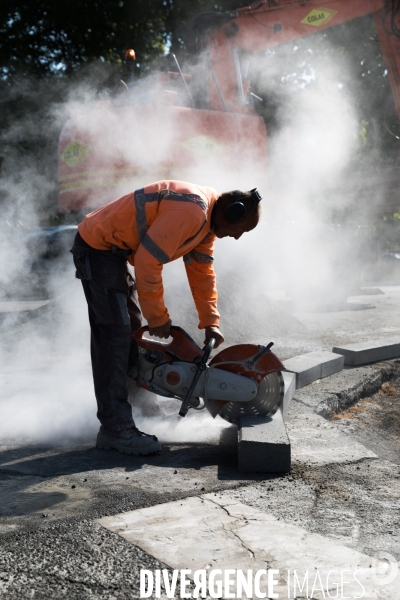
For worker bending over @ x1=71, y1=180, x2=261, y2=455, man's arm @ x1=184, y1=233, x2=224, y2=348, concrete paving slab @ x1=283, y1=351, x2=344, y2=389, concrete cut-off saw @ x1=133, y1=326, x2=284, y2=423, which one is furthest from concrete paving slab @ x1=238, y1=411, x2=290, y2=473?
concrete paving slab @ x1=283, y1=351, x2=344, y2=389

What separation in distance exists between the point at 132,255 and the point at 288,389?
155 centimetres

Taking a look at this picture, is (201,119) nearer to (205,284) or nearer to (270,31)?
(270,31)

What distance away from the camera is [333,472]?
3299 mm

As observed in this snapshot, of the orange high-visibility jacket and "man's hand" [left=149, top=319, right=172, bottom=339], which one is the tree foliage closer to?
the orange high-visibility jacket

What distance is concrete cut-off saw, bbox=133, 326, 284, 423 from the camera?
3.80 metres

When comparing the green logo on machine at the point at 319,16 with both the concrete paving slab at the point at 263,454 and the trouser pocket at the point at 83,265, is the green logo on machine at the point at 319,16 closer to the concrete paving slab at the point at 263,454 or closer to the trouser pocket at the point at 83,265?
the trouser pocket at the point at 83,265

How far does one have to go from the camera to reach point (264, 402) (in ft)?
12.8

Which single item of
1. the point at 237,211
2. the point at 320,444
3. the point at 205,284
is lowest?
the point at 320,444

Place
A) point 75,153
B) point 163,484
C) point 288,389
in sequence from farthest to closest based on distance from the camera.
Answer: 1. point 75,153
2. point 288,389
3. point 163,484

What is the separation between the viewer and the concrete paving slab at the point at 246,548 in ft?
6.82

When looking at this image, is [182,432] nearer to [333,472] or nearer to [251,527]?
[333,472]

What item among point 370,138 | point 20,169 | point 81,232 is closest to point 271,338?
point 81,232

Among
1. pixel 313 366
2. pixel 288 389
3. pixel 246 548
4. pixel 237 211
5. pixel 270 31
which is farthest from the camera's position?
pixel 270 31

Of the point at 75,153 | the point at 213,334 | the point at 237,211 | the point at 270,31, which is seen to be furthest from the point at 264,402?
the point at 270,31
